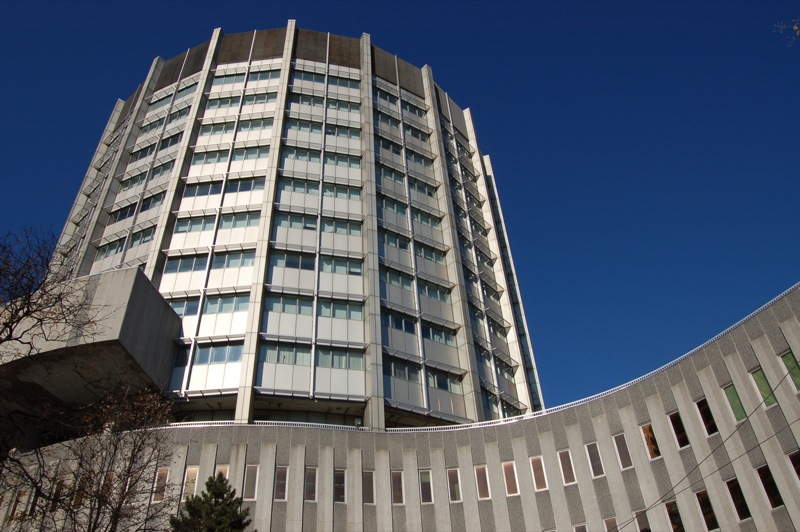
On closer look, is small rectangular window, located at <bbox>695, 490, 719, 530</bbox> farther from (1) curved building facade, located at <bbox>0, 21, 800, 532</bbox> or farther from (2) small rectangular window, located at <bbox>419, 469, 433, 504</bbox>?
(2) small rectangular window, located at <bbox>419, 469, 433, 504</bbox>

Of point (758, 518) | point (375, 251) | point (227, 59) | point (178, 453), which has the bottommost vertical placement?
point (758, 518)

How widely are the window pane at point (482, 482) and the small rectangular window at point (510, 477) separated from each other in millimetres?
1053

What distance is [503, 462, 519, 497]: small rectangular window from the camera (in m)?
32.8

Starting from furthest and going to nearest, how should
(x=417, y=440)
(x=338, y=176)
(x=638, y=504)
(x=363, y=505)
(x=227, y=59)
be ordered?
(x=227, y=59) < (x=338, y=176) < (x=417, y=440) < (x=363, y=505) < (x=638, y=504)

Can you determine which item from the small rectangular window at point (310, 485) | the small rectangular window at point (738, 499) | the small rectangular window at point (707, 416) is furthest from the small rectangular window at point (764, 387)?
the small rectangular window at point (310, 485)

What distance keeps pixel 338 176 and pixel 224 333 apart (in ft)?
60.2

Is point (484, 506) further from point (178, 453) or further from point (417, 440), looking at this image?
point (178, 453)

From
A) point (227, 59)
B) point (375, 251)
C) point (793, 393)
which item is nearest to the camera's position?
point (793, 393)

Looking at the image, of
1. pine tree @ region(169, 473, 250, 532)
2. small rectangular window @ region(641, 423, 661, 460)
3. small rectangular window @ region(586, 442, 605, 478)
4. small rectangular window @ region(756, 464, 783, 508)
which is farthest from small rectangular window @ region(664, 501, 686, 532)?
pine tree @ region(169, 473, 250, 532)

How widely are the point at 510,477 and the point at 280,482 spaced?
12248mm

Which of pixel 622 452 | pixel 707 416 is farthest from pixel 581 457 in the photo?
pixel 707 416

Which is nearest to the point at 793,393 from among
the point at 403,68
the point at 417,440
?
the point at 417,440

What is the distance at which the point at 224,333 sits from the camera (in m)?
44.1

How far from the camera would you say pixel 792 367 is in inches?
980
